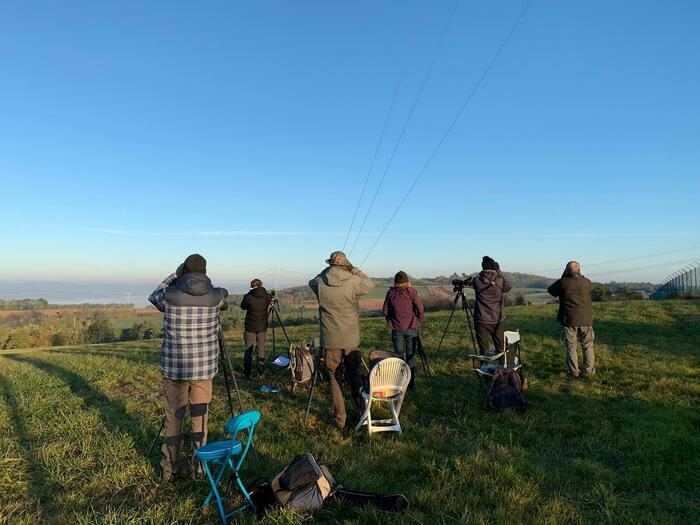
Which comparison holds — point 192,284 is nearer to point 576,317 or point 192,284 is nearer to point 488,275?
point 488,275

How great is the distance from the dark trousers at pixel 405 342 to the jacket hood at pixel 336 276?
7.89ft

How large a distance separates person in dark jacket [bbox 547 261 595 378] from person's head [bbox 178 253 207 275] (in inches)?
263

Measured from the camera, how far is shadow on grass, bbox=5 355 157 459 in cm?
574

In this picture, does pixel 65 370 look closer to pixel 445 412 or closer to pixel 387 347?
pixel 387 347

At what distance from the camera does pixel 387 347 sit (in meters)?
A: 12.9

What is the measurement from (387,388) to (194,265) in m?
3.03

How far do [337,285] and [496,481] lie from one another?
10.2 feet

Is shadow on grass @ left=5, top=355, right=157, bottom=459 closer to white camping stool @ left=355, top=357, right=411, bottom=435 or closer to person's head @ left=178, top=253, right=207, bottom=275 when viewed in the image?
person's head @ left=178, top=253, right=207, bottom=275

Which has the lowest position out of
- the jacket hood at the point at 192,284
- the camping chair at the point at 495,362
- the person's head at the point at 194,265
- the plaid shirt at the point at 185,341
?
the camping chair at the point at 495,362

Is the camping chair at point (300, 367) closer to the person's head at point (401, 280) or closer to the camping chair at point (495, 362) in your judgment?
the person's head at point (401, 280)

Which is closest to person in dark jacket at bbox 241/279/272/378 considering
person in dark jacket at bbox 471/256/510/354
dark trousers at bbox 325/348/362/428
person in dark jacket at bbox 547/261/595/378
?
dark trousers at bbox 325/348/362/428

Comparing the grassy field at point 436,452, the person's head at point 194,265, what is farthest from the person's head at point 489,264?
the person's head at point 194,265

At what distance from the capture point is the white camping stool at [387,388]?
5.76 meters

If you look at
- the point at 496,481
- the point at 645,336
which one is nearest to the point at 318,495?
the point at 496,481
